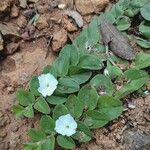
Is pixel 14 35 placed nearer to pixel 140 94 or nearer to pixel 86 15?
pixel 86 15

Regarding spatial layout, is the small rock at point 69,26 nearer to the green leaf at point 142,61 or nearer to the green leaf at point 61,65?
the green leaf at point 61,65

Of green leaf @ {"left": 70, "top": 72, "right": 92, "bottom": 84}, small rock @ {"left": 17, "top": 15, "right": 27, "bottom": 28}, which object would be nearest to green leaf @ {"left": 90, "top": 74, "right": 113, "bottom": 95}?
green leaf @ {"left": 70, "top": 72, "right": 92, "bottom": 84}

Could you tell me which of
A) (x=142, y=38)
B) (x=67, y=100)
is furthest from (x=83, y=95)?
(x=142, y=38)

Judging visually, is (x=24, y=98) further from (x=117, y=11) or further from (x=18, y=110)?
(x=117, y=11)

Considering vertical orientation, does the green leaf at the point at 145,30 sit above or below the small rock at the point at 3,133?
above

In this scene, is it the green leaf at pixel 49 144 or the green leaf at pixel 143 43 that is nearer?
the green leaf at pixel 49 144

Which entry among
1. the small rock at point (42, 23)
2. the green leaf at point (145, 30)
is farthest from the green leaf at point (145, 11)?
the small rock at point (42, 23)

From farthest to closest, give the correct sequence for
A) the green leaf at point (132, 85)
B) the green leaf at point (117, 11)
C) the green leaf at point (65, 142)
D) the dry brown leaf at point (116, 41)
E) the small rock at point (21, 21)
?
1. the small rock at point (21, 21)
2. the green leaf at point (117, 11)
3. the dry brown leaf at point (116, 41)
4. the green leaf at point (132, 85)
5. the green leaf at point (65, 142)

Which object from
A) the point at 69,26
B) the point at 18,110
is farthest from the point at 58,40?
the point at 18,110
